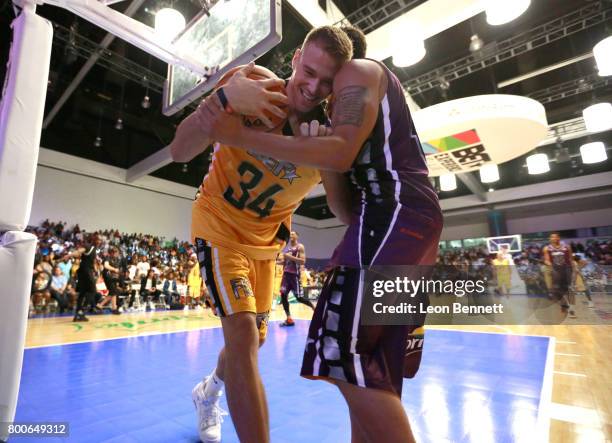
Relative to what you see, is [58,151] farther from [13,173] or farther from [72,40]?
[13,173]

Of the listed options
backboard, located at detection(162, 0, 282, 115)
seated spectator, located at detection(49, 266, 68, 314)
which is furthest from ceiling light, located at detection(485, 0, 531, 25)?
seated spectator, located at detection(49, 266, 68, 314)

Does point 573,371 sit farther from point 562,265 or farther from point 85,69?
point 85,69

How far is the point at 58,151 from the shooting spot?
1180 cm

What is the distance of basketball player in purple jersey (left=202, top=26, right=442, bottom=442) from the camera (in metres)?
0.77

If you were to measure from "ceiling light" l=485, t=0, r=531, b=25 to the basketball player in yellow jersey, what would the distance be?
402cm

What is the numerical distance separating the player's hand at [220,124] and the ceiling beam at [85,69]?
6.74m

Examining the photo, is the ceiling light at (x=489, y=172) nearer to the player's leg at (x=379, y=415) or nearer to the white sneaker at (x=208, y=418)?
the white sneaker at (x=208, y=418)

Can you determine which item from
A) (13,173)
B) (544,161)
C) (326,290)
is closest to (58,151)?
(13,173)

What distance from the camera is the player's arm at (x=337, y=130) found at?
31.8 inches

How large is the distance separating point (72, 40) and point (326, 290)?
27.9 ft

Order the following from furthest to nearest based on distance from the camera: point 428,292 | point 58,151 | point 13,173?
point 58,151, point 13,173, point 428,292

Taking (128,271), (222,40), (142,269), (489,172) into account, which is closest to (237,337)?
(222,40)

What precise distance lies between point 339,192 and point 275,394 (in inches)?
74.8

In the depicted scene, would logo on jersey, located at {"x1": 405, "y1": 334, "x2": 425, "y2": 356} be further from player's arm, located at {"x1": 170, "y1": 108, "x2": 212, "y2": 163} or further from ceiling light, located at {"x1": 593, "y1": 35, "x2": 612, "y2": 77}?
ceiling light, located at {"x1": 593, "y1": 35, "x2": 612, "y2": 77}
